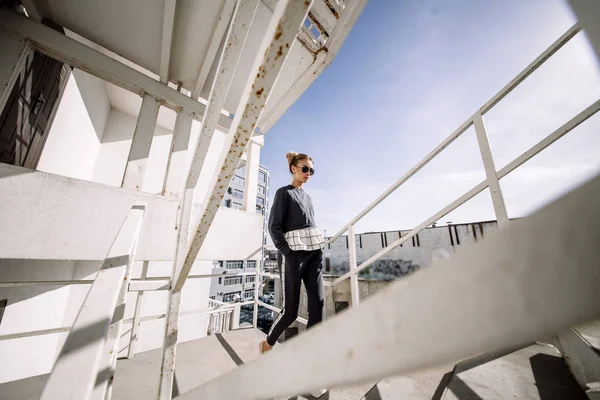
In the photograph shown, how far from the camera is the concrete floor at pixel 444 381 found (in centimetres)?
122

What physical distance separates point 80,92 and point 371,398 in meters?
4.30

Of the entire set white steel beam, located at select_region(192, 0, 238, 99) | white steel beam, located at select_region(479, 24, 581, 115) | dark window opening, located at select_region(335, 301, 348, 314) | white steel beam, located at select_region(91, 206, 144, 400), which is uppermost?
white steel beam, located at select_region(192, 0, 238, 99)

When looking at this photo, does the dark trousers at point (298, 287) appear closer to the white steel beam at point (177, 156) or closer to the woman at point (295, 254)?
the woman at point (295, 254)

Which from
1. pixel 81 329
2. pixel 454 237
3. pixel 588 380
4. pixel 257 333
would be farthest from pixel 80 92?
pixel 454 237

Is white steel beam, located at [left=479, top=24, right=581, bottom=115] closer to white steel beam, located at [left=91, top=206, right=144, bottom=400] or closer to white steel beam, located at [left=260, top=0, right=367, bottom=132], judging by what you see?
white steel beam, located at [left=260, top=0, right=367, bottom=132]

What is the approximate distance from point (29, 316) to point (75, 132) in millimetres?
2088

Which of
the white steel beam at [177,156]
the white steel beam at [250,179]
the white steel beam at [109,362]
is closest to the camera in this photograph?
the white steel beam at [109,362]

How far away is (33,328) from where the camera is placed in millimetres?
2178

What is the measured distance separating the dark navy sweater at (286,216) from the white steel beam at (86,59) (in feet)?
5.04

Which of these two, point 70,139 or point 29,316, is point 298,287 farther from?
point 70,139

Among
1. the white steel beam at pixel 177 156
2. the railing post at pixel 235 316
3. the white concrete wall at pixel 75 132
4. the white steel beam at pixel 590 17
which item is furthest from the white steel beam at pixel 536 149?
the white concrete wall at pixel 75 132

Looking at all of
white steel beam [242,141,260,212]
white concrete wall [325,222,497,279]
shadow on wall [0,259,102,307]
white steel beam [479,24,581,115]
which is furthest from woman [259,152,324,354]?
white concrete wall [325,222,497,279]

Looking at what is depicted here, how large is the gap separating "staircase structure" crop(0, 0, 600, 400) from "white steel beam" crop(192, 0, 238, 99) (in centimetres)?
1

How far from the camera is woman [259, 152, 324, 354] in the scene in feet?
5.45
